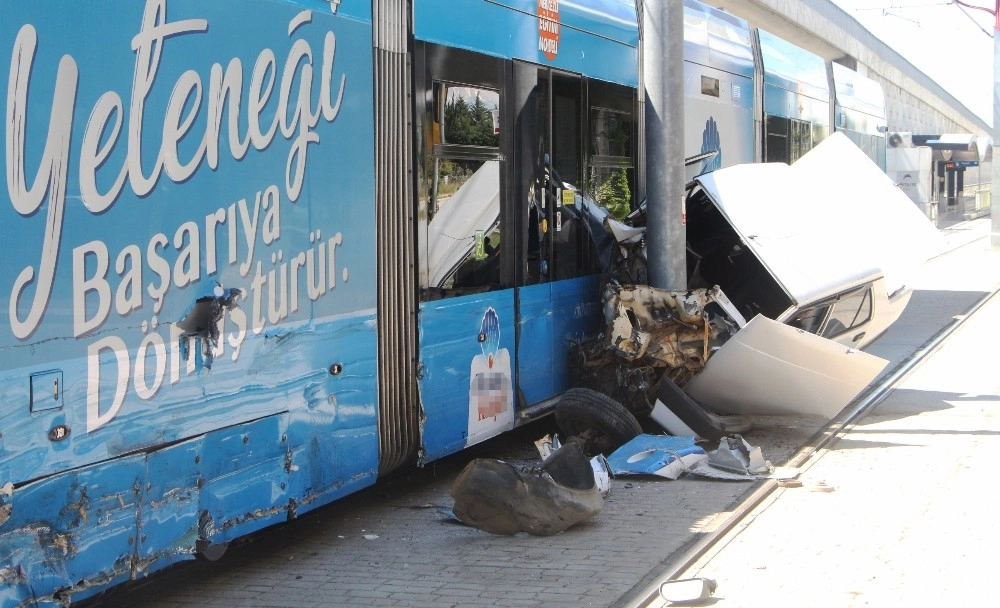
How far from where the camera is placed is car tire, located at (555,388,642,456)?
817 centimetres

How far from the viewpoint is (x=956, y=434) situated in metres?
9.12

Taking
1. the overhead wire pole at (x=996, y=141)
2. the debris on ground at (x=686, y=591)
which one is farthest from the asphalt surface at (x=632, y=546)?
the overhead wire pole at (x=996, y=141)

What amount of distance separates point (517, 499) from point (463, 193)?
194 cm

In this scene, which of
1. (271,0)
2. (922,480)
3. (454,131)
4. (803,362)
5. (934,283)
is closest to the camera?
(271,0)

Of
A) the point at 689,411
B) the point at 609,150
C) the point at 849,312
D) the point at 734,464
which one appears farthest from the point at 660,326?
the point at 849,312

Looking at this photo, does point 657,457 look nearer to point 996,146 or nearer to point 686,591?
point 686,591

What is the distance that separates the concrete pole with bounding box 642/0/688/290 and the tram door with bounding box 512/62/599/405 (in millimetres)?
661

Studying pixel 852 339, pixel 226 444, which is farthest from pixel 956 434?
pixel 226 444

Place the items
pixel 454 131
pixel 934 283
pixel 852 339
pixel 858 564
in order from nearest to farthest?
pixel 858 564, pixel 454 131, pixel 852 339, pixel 934 283

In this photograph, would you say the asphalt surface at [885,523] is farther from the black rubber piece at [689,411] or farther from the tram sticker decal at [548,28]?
the tram sticker decal at [548,28]

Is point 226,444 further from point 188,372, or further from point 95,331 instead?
point 95,331

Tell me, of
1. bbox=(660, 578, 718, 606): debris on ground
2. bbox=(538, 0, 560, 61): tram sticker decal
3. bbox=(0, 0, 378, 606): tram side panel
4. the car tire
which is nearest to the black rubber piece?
the car tire

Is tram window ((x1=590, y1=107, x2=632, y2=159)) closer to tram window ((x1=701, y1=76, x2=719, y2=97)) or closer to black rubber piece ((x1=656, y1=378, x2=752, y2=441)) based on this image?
black rubber piece ((x1=656, y1=378, x2=752, y2=441))

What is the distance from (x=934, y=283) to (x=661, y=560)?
63.5ft
